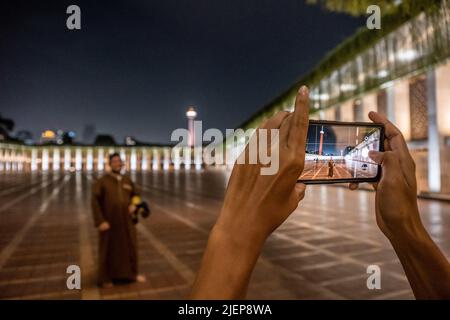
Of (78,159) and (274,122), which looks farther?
(78,159)

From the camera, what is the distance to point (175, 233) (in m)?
8.22

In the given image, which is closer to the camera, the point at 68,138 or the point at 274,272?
the point at 274,272

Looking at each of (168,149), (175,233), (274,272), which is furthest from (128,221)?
(168,149)

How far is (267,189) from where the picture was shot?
0.90 meters

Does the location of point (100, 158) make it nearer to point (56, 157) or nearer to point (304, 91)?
point (56, 157)

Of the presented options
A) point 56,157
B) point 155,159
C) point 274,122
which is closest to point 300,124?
point 274,122

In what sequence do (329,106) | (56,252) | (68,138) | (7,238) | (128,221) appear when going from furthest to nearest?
1. (68,138)
2. (329,106)
3. (7,238)
4. (56,252)
5. (128,221)

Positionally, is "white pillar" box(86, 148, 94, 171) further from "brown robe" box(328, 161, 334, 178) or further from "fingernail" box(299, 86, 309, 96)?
"fingernail" box(299, 86, 309, 96)

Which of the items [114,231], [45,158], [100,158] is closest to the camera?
[114,231]

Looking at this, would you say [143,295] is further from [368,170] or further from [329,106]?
[329,106]

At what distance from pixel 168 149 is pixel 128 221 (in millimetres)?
109216

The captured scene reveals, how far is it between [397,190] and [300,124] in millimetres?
472

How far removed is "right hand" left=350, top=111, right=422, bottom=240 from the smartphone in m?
0.04
